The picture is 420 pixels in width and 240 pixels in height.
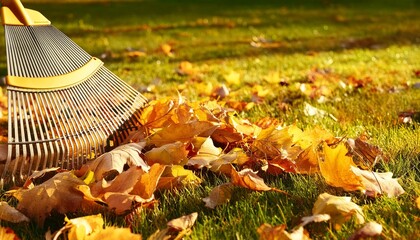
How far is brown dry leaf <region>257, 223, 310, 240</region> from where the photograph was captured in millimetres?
1599

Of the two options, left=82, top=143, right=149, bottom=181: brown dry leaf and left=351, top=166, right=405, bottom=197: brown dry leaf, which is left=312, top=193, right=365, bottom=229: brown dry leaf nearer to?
left=351, top=166, right=405, bottom=197: brown dry leaf

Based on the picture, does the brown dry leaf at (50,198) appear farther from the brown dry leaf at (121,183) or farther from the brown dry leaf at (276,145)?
the brown dry leaf at (276,145)

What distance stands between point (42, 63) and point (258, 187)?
111 centimetres

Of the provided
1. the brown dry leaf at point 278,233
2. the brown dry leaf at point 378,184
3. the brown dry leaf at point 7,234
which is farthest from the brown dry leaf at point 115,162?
the brown dry leaf at point 378,184

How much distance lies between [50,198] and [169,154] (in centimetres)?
47

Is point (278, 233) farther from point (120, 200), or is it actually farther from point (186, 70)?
point (186, 70)

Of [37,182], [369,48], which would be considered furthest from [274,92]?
[369,48]

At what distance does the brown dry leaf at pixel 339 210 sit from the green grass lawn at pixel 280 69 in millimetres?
30

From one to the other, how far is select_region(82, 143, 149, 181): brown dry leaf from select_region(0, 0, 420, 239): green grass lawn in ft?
0.54

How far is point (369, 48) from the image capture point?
23.1 feet

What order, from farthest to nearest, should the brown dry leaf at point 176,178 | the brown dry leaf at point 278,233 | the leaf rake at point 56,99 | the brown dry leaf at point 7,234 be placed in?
1. the leaf rake at point 56,99
2. the brown dry leaf at point 176,178
3. the brown dry leaf at point 7,234
4. the brown dry leaf at point 278,233

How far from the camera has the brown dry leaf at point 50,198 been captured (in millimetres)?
1956

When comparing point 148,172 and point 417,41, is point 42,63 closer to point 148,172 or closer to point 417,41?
point 148,172

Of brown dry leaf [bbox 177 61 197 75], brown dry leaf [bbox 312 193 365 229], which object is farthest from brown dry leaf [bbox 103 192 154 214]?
brown dry leaf [bbox 177 61 197 75]
